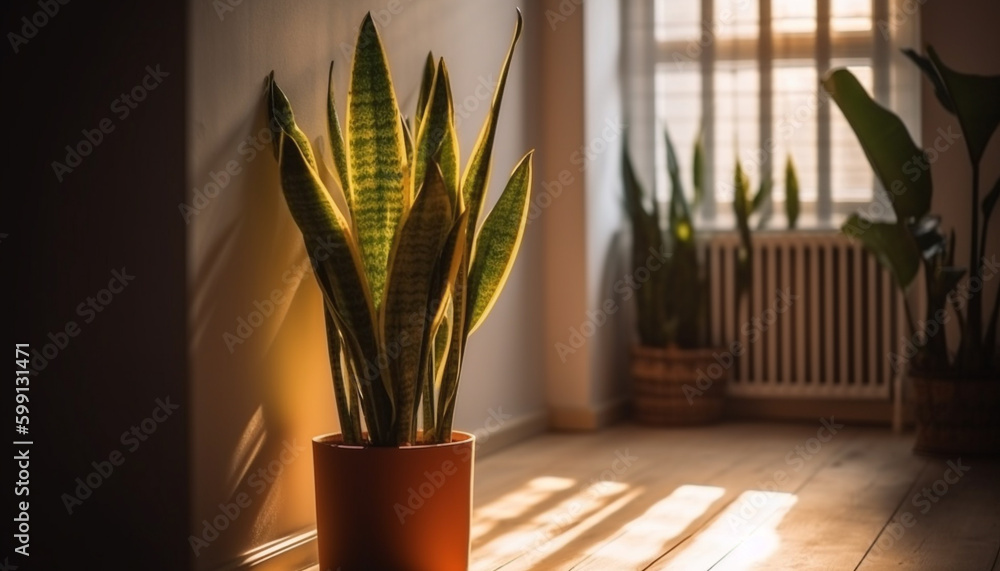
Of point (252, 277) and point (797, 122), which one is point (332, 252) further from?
point (797, 122)

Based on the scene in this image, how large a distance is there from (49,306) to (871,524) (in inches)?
77.5

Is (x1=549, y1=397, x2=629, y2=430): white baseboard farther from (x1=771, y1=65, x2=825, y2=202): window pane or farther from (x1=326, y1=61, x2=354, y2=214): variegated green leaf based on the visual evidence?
(x1=326, y1=61, x2=354, y2=214): variegated green leaf

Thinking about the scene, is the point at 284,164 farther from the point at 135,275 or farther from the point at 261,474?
the point at 261,474

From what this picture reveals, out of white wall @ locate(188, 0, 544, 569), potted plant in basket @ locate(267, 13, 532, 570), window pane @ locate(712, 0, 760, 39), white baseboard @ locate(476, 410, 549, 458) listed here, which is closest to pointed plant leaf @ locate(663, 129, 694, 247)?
window pane @ locate(712, 0, 760, 39)

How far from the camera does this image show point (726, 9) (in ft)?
15.5

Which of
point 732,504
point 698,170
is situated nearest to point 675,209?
point 698,170

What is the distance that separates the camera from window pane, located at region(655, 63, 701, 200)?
15.7 feet

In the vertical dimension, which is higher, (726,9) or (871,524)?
(726,9)

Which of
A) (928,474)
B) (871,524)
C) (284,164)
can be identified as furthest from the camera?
(928,474)

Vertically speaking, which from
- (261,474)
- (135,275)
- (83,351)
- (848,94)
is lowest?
(261,474)

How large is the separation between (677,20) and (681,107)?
357mm

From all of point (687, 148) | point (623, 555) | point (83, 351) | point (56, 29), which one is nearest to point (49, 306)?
point (83, 351)

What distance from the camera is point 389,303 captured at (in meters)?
2.22

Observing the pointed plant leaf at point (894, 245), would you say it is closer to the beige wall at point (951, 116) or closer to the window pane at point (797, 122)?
the beige wall at point (951, 116)
